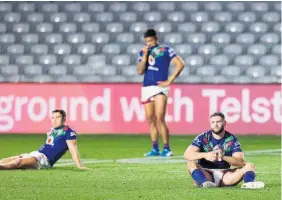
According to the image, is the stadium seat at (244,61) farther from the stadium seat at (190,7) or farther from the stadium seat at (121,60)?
the stadium seat at (121,60)

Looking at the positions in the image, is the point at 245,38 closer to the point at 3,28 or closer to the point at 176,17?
the point at 176,17

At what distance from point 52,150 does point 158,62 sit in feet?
11.4

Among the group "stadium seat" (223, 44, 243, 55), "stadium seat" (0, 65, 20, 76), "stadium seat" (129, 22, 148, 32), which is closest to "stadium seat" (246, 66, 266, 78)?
"stadium seat" (223, 44, 243, 55)

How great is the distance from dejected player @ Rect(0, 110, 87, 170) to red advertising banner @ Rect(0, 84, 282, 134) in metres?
8.27

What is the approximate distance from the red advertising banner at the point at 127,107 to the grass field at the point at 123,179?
3276mm

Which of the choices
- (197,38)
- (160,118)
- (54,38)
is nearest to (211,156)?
(160,118)

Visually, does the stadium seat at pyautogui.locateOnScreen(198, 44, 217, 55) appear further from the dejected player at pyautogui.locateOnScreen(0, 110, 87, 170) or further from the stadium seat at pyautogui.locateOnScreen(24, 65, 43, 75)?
the dejected player at pyautogui.locateOnScreen(0, 110, 87, 170)

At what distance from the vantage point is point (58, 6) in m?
24.2

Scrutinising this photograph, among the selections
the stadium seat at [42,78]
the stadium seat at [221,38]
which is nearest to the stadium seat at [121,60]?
the stadium seat at [42,78]

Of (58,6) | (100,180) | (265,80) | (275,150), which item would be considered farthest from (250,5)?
(100,180)

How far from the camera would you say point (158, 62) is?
46.5 feet

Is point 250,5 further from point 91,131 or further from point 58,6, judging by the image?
point 91,131

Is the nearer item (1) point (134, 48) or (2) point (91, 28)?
(1) point (134, 48)

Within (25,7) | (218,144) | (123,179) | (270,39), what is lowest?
(123,179)
